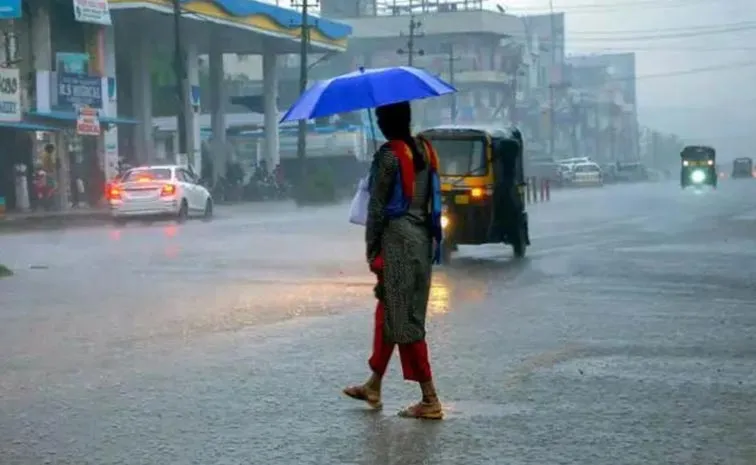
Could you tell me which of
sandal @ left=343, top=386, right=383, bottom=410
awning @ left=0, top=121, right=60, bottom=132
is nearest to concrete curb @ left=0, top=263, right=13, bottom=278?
sandal @ left=343, top=386, right=383, bottom=410

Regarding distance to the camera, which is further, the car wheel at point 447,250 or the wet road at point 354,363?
the car wheel at point 447,250

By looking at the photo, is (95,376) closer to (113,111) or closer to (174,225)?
(174,225)

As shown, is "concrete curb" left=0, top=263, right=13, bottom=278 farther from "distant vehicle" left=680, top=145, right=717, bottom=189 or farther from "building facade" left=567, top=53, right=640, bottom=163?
"building facade" left=567, top=53, right=640, bottom=163


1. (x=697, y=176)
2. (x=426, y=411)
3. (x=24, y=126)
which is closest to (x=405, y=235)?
(x=426, y=411)

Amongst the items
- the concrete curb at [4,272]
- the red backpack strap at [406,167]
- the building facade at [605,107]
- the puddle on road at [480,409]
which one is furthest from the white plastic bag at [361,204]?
the building facade at [605,107]

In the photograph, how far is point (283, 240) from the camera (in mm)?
25188

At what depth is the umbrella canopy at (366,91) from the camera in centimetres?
792

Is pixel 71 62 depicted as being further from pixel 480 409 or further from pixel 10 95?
pixel 480 409

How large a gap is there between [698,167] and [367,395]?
66.6m

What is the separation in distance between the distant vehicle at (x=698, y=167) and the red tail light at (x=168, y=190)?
139 feet

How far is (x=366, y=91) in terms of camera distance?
7.96 meters

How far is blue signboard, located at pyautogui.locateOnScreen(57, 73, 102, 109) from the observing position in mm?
45875

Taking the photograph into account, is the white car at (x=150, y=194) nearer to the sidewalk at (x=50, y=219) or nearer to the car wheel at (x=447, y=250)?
the sidewalk at (x=50, y=219)

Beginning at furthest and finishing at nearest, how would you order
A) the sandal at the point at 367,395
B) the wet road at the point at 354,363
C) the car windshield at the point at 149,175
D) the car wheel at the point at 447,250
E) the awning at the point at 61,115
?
the awning at the point at 61,115, the car windshield at the point at 149,175, the car wheel at the point at 447,250, the sandal at the point at 367,395, the wet road at the point at 354,363
